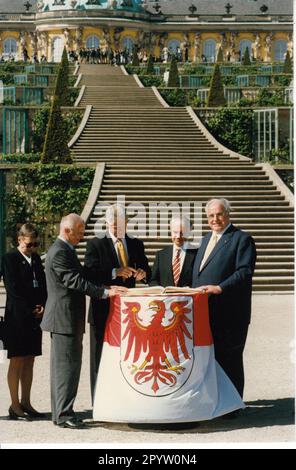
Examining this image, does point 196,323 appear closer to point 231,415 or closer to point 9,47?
point 231,415

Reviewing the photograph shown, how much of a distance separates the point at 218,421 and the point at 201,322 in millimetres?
725

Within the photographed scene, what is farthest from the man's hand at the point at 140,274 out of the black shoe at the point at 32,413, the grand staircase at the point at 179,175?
the grand staircase at the point at 179,175

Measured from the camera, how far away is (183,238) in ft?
29.2

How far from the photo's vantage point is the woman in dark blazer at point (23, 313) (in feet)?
29.2

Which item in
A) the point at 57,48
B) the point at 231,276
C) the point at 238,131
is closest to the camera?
the point at 231,276

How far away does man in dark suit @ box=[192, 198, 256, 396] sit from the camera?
28.5ft

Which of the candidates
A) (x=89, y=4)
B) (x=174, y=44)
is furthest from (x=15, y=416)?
(x=174, y=44)

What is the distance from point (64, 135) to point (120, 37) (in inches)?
2147

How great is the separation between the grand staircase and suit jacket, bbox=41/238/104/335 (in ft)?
31.0

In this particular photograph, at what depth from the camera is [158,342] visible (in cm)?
835

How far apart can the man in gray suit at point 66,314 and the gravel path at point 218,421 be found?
0.26 m

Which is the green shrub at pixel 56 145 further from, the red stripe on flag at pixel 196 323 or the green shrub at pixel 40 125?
the red stripe on flag at pixel 196 323

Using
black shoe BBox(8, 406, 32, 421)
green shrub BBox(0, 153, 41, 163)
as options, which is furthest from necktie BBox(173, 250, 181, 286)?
green shrub BBox(0, 153, 41, 163)

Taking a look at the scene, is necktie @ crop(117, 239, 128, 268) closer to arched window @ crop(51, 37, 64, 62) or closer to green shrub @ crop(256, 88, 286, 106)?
green shrub @ crop(256, 88, 286, 106)
